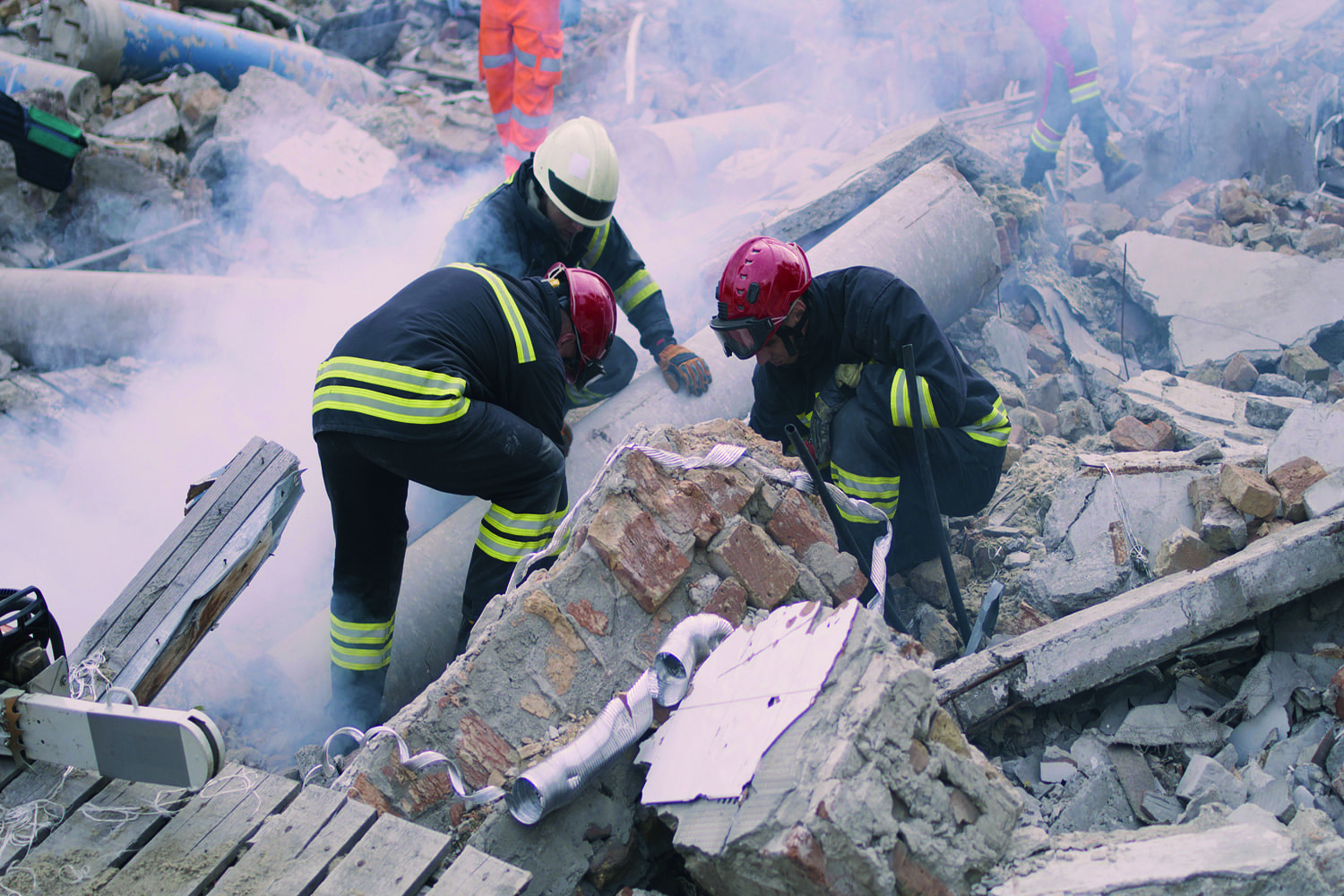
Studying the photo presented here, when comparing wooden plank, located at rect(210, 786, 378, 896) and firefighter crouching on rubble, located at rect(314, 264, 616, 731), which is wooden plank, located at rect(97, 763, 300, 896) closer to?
wooden plank, located at rect(210, 786, 378, 896)

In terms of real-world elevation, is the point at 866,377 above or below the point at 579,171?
below

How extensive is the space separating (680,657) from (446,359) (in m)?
1.31

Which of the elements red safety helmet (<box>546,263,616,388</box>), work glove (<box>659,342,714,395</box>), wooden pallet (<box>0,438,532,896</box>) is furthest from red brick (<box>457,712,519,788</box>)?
work glove (<box>659,342,714,395</box>)

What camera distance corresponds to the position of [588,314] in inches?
121

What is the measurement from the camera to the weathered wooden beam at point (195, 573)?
7.34 ft

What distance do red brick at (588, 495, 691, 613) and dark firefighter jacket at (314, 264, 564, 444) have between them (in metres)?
0.79

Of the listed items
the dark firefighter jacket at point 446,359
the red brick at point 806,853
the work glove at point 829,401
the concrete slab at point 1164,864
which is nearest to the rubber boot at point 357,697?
the dark firefighter jacket at point 446,359

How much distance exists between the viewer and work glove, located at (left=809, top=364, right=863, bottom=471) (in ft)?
10.7

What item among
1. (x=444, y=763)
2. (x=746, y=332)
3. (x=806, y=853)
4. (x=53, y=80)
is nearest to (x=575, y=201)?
(x=746, y=332)

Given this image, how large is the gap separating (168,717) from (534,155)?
2.96m

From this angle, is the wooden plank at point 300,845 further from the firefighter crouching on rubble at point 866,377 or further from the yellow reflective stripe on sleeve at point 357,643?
the firefighter crouching on rubble at point 866,377

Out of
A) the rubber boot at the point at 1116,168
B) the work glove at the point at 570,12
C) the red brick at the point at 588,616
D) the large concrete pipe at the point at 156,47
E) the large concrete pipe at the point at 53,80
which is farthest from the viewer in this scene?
the work glove at the point at 570,12

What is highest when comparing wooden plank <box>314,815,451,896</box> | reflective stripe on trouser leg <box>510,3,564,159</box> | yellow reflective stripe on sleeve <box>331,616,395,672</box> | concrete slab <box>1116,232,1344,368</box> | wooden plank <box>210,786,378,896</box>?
reflective stripe on trouser leg <box>510,3,564,159</box>

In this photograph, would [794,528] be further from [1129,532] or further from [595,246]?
[595,246]
